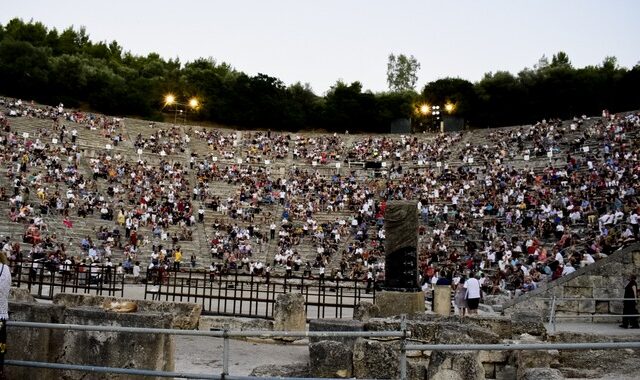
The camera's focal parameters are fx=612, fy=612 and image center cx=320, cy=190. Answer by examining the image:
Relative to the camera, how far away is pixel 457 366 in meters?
7.24

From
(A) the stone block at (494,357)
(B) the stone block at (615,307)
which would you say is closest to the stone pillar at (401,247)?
(A) the stone block at (494,357)

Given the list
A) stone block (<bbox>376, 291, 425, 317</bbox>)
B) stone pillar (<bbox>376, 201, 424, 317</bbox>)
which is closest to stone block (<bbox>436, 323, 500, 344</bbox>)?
stone block (<bbox>376, 291, 425, 317</bbox>)

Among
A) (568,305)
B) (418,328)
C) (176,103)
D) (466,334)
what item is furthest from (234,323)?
(176,103)

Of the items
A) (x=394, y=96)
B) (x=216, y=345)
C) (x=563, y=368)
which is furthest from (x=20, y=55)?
(x=563, y=368)

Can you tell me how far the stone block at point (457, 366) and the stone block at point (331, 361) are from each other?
118 cm

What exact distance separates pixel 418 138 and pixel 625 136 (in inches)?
747

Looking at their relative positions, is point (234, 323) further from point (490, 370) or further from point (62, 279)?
point (62, 279)

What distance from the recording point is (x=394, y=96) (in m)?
74.4

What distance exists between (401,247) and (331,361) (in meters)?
6.76

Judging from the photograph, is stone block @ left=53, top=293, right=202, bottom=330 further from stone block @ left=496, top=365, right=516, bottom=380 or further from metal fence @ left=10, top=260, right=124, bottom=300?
stone block @ left=496, top=365, right=516, bottom=380

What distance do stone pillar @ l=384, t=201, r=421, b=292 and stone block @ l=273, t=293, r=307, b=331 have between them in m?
2.24

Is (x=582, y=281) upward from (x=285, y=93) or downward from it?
downward

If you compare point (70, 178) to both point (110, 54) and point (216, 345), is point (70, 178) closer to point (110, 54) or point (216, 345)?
point (216, 345)

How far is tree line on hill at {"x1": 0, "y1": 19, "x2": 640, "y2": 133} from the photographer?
6444 cm
